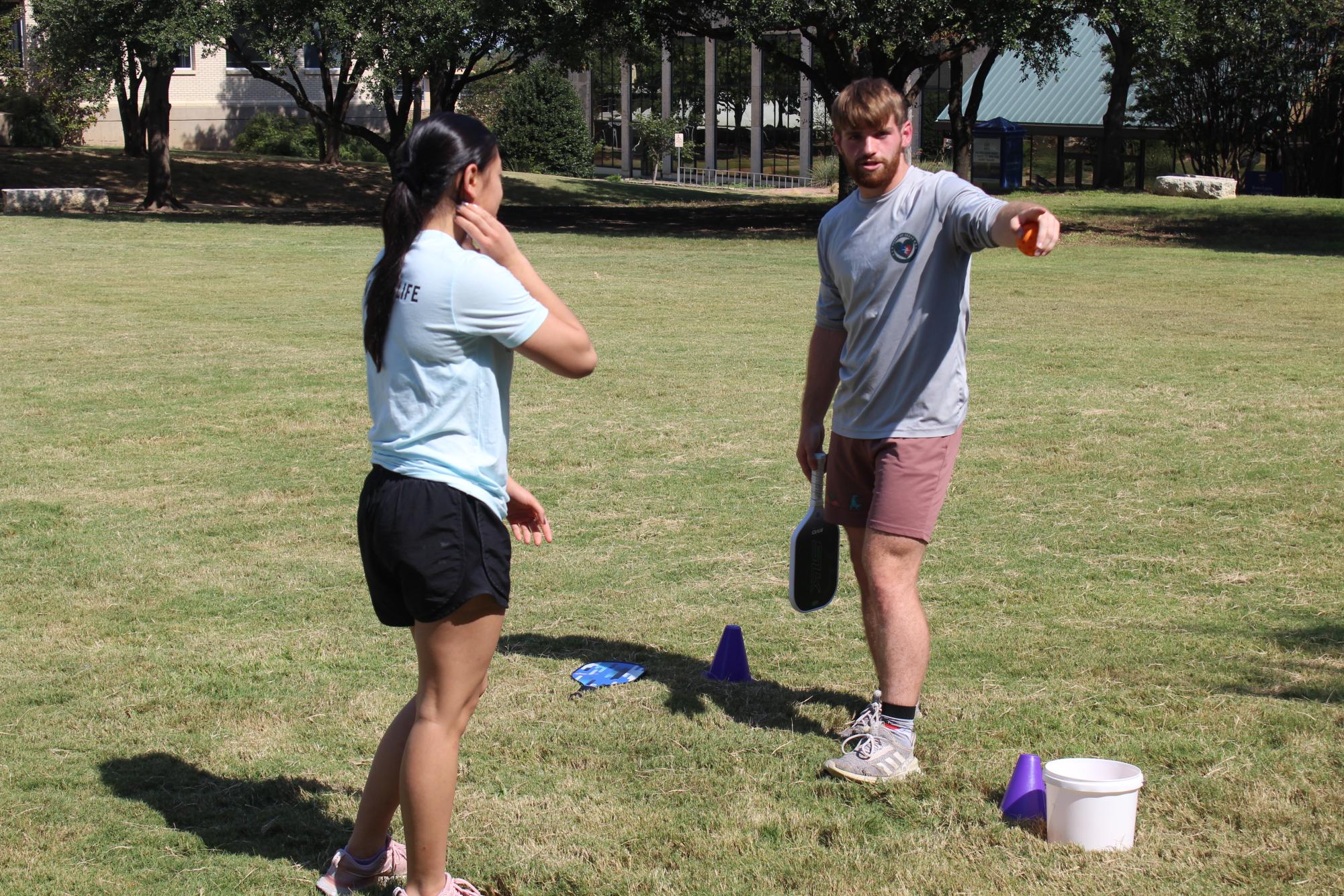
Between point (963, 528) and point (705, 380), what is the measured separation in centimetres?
460

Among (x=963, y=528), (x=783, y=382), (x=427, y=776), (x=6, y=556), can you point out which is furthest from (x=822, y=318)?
(x=783, y=382)

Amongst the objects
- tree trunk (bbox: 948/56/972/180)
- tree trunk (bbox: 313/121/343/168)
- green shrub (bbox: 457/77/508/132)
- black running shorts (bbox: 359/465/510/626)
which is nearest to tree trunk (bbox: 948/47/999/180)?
tree trunk (bbox: 948/56/972/180)

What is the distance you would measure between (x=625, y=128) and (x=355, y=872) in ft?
231

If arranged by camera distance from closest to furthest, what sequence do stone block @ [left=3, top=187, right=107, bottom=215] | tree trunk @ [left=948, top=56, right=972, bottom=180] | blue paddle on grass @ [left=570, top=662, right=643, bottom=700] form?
blue paddle on grass @ [left=570, top=662, right=643, bottom=700] < stone block @ [left=3, top=187, right=107, bottom=215] < tree trunk @ [left=948, top=56, right=972, bottom=180]

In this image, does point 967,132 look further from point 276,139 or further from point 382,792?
point 382,792

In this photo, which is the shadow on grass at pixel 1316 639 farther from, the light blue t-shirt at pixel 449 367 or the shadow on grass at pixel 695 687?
the light blue t-shirt at pixel 449 367

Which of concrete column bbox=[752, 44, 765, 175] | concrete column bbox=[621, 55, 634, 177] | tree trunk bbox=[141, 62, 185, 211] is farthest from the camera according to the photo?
concrete column bbox=[621, 55, 634, 177]

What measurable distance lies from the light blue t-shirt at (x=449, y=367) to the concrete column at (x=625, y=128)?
69995 mm

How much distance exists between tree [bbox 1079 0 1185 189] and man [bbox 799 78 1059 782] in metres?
23.4

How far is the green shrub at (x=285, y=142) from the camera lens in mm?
50469

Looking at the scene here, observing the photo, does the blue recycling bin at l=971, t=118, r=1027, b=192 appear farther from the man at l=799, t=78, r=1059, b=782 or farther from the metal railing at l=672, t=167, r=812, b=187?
the man at l=799, t=78, r=1059, b=782

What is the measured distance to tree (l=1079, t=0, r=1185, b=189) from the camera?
2519 centimetres

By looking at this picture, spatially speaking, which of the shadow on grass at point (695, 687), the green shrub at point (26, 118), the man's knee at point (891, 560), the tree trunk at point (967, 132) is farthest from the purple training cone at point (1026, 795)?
the green shrub at point (26, 118)

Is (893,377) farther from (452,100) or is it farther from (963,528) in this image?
(452,100)
